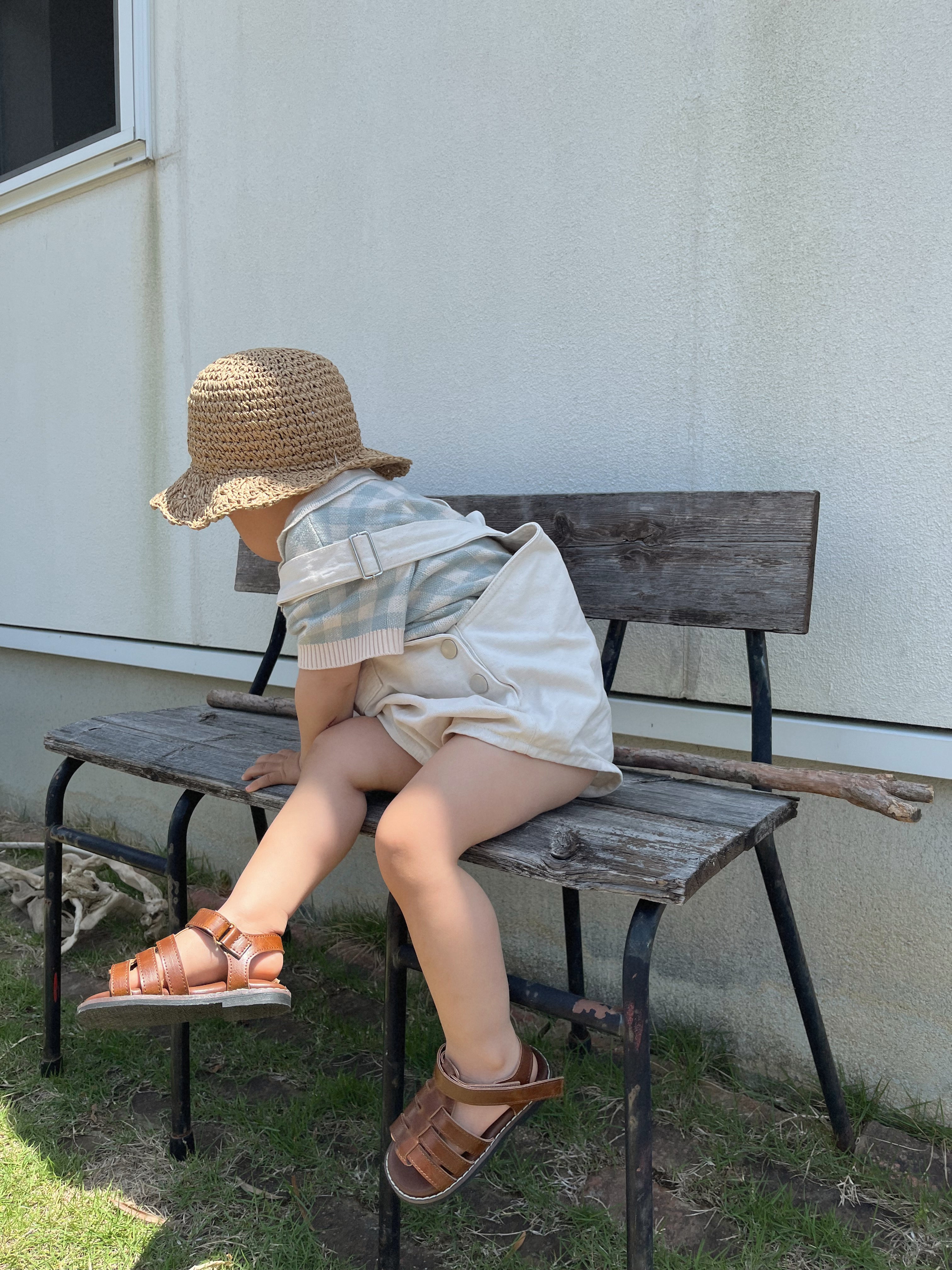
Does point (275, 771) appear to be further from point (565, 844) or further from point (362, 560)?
point (565, 844)

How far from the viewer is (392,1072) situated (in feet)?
4.86

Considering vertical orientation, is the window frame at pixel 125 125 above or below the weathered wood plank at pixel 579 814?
above

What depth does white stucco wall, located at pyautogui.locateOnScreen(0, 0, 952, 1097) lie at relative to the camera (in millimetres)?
1798

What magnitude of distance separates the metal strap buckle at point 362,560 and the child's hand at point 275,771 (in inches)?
15.7

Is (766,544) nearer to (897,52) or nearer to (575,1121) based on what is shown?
(897,52)

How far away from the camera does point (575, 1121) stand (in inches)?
72.9

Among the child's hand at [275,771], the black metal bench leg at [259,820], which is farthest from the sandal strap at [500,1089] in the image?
the black metal bench leg at [259,820]

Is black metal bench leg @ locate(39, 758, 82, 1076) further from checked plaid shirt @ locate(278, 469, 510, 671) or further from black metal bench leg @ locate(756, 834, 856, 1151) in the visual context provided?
black metal bench leg @ locate(756, 834, 856, 1151)

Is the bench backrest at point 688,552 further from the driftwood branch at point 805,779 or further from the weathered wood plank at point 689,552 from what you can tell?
the driftwood branch at point 805,779

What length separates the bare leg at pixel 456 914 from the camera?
4.35 ft

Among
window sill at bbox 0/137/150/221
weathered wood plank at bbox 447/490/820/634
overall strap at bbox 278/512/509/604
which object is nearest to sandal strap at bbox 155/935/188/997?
overall strap at bbox 278/512/509/604

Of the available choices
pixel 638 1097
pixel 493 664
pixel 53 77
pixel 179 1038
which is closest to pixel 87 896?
pixel 179 1038

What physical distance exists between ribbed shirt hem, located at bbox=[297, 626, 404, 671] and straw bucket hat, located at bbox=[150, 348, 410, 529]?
267 millimetres

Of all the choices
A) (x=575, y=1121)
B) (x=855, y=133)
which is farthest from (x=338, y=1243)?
(x=855, y=133)
